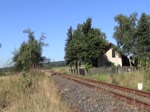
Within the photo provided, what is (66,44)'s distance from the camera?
91.2 meters

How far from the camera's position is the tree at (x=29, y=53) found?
3411 inches

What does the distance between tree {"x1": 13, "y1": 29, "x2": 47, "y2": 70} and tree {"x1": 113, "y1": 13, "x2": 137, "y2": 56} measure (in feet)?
71.5

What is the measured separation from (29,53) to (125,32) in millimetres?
29598

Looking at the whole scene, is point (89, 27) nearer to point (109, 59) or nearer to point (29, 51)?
point (109, 59)

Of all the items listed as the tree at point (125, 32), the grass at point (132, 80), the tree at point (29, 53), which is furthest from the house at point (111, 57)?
the grass at point (132, 80)

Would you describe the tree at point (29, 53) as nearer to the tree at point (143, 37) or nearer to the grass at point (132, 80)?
the tree at point (143, 37)

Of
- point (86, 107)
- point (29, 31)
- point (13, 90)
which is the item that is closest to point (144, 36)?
point (29, 31)

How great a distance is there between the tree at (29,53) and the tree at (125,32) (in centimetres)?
2179

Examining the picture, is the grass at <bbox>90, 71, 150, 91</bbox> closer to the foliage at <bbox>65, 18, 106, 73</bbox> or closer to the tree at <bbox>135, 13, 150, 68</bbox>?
the foliage at <bbox>65, 18, 106, 73</bbox>

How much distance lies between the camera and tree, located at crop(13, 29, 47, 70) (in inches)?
3411

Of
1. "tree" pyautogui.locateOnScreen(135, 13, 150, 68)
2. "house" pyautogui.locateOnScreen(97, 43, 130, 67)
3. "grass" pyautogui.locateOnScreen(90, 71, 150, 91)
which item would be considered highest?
"tree" pyautogui.locateOnScreen(135, 13, 150, 68)

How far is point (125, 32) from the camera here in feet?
251

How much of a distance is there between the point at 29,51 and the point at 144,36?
35.9 metres

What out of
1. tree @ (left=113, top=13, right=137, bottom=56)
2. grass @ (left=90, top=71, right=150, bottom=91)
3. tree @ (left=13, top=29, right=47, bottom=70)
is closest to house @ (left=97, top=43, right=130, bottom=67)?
tree @ (left=113, top=13, right=137, bottom=56)
